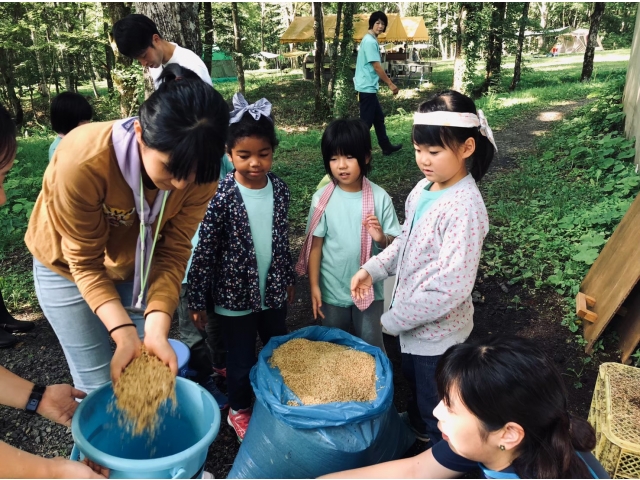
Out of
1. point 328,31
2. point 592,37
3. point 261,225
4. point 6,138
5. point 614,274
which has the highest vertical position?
point 328,31

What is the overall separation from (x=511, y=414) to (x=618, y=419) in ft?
2.78

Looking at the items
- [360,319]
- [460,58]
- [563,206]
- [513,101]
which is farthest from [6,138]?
[513,101]

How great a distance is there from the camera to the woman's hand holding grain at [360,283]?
2.11 metres

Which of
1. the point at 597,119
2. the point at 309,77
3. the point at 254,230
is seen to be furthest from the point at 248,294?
the point at 309,77

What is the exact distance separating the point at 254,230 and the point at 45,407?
1.02 metres

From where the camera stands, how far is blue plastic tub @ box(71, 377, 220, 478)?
3.77 feet

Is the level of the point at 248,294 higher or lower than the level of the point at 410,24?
lower

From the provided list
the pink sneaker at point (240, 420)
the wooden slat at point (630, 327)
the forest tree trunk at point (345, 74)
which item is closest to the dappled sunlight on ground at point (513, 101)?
the forest tree trunk at point (345, 74)

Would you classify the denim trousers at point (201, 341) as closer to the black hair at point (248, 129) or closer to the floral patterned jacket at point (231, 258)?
the floral patterned jacket at point (231, 258)

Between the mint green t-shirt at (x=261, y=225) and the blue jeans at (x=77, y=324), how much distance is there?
56 centimetres

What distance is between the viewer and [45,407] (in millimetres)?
1438

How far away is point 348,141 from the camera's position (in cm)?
222

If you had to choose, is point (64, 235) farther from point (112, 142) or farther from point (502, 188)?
point (502, 188)

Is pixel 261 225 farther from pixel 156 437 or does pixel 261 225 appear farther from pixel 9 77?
pixel 9 77
